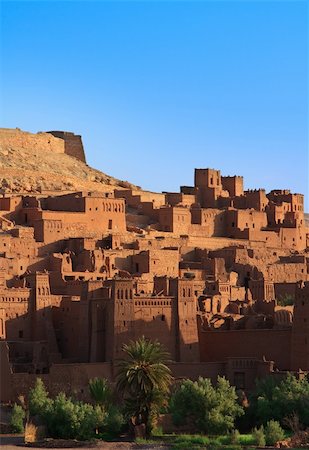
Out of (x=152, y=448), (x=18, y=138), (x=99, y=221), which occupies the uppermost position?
(x=18, y=138)

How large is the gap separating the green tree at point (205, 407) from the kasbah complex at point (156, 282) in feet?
6.63

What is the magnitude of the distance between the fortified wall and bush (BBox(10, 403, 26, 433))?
1236 inches

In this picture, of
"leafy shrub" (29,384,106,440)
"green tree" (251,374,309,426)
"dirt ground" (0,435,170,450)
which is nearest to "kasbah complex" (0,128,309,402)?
"green tree" (251,374,309,426)

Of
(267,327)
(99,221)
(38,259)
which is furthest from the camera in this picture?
(99,221)

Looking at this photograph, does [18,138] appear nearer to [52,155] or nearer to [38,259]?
[52,155]

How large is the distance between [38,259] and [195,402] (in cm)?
1319

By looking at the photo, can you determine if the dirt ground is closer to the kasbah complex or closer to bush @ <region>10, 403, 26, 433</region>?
bush @ <region>10, 403, 26, 433</region>

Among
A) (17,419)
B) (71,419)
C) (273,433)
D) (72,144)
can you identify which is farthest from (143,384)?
(72,144)

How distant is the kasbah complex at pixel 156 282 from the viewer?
56.0 m

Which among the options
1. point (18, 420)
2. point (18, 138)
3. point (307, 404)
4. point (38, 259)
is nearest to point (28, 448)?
point (18, 420)

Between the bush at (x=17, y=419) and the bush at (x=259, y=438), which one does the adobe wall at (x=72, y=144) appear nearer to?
the bush at (x=17, y=419)

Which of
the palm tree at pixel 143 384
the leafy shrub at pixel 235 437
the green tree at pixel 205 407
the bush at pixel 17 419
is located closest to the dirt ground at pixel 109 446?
the bush at pixel 17 419

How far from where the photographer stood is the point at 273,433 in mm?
51219

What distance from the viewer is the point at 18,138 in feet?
277
